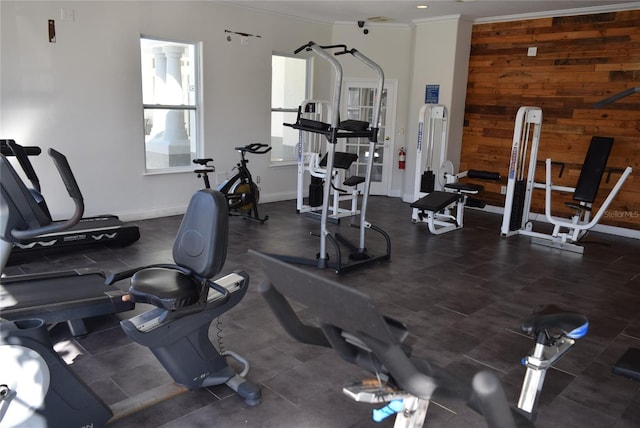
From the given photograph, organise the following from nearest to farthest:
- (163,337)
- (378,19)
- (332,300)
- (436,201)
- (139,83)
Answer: (332,300) → (163,337) → (436,201) → (139,83) → (378,19)

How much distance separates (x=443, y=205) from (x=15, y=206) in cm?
450

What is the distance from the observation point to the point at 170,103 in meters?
6.41

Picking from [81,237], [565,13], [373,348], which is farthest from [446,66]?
[373,348]

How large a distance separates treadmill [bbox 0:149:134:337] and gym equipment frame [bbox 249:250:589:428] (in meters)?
1.27

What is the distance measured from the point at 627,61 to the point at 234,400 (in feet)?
20.7

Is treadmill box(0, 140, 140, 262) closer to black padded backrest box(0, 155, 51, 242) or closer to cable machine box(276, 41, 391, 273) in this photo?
cable machine box(276, 41, 391, 273)

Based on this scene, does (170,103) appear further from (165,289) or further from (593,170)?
(593,170)

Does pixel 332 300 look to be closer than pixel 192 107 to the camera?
Yes

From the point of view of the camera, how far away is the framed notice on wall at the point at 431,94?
24.6 ft

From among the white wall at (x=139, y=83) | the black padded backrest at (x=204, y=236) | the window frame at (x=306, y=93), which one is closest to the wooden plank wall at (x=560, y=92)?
the white wall at (x=139, y=83)

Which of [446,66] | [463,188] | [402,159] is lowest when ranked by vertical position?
[463,188]

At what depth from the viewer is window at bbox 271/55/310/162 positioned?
25.0ft

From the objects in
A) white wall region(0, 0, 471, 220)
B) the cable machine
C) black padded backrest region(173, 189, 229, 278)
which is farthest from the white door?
black padded backrest region(173, 189, 229, 278)

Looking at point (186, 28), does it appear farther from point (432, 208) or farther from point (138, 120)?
point (432, 208)
